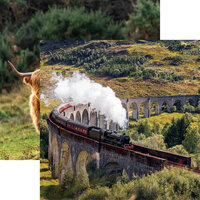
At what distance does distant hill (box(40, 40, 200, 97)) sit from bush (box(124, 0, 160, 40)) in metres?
1.13

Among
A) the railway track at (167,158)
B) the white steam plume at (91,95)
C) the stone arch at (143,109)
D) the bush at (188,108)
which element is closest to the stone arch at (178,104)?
the bush at (188,108)

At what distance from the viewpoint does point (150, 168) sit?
27.9 ft

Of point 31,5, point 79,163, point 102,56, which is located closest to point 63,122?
point 79,163

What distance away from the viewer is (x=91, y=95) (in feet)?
34.8

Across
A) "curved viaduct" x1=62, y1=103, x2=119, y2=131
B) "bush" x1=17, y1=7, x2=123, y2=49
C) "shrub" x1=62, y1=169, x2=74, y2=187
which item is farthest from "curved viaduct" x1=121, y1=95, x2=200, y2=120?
"bush" x1=17, y1=7, x2=123, y2=49

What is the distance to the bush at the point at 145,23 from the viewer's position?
11.9 m

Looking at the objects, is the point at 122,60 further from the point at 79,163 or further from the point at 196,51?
the point at 79,163

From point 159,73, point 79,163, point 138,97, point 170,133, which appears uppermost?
point 159,73

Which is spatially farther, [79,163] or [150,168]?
[79,163]

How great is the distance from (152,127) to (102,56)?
273 centimetres

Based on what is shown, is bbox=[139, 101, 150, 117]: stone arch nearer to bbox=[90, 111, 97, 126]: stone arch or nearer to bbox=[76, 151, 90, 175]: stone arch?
bbox=[90, 111, 97, 126]: stone arch

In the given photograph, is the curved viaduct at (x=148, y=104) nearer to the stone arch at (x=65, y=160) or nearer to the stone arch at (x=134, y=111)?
the stone arch at (x=134, y=111)

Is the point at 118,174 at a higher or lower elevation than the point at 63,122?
lower

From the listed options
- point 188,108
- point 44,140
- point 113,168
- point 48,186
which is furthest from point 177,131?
point 48,186
